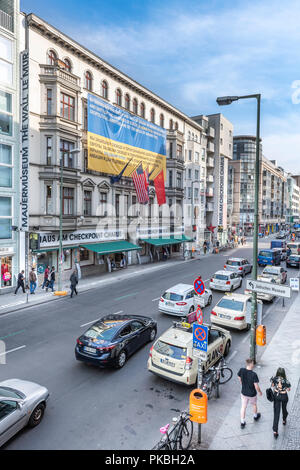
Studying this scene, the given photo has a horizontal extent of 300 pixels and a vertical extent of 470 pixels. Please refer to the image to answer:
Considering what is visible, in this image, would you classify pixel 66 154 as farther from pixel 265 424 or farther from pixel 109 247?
pixel 265 424

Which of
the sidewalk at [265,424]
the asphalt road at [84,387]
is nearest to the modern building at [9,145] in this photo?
the asphalt road at [84,387]

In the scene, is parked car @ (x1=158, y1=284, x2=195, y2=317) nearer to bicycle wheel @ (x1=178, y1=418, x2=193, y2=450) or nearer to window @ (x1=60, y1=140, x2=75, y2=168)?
bicycle wheel @ (x1=178, y1=418, x2=193, y2=450)

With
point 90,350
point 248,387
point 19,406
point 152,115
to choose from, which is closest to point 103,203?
point 152,115

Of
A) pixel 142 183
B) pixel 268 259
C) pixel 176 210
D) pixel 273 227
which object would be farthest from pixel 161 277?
pixel 273 227

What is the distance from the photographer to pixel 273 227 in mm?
112125

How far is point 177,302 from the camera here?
15.7 metres

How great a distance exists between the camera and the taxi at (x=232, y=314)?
14.0 m

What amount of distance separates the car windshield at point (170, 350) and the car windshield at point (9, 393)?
160 inches

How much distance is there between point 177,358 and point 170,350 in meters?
0.36

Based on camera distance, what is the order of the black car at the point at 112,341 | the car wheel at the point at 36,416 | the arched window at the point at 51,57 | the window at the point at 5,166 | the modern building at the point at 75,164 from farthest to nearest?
the arched window at the point at 51,57 < the modern building at the point at 75,164 < the window at the point at 5,166 < the black car at the point at 112,341 < the car wheel at the point at 36,416

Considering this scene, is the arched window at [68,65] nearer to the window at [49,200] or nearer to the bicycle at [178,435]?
the window at [49,200]

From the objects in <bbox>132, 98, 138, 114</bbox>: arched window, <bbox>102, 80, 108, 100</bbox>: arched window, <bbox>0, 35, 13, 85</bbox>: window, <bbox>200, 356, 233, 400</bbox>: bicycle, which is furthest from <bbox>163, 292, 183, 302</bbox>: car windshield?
<bbox>132, 98, 138, 114</bbox>: arched window

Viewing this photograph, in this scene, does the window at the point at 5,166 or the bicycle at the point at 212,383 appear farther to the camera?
the window at the point at 5,166
